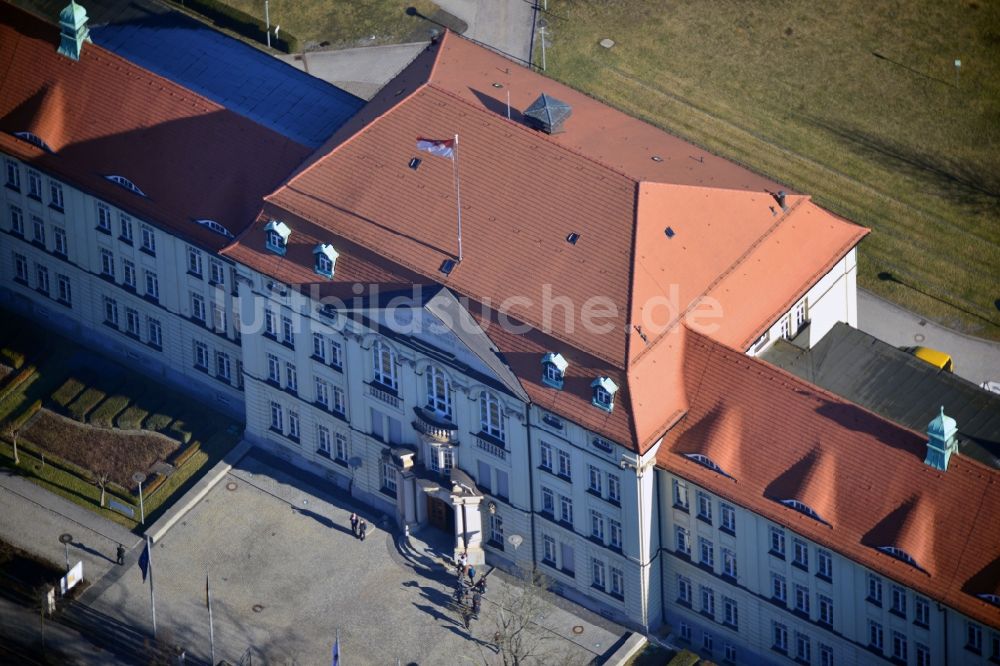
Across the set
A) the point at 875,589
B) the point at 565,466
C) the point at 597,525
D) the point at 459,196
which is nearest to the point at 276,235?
the point at 459,196

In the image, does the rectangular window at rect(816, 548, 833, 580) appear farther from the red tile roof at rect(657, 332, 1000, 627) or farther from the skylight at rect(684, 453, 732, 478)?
the skylight at rect(684, 453, 732, 478)

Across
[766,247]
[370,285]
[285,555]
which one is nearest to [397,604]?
[285,555]

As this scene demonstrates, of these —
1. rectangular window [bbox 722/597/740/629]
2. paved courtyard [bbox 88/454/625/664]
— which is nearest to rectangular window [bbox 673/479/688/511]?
rectangular window [bbox 722/597/740/629]

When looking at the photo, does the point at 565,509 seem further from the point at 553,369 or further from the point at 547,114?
the point at 547,114

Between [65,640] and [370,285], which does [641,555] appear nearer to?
[370,285]

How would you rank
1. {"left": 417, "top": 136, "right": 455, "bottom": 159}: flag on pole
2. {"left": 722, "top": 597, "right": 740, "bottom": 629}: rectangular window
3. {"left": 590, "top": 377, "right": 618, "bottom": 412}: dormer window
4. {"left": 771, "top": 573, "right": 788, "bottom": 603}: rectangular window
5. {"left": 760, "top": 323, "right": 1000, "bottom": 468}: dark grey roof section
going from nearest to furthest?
1. {"left": 590, "top": 377, "right": 618, "bottom": 412}: dormer window
2. {"left": 417, "top": 136, "right": 455, "bottom": 159}: flag on pole
3. {"left": 771, "top": 573, "right": 788, "bottom": 603}: rectangular window
4. {"left": 760, "top": 323, "right": 1000, "bottom": 468}: dark grey roof section
5. {"left": 722, "top": 597, "right": 740, "bottom": 629}: rectangular window

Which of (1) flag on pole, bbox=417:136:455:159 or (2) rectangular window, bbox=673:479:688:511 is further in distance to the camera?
(2) rectangular window, bbox=673:479:688:511
